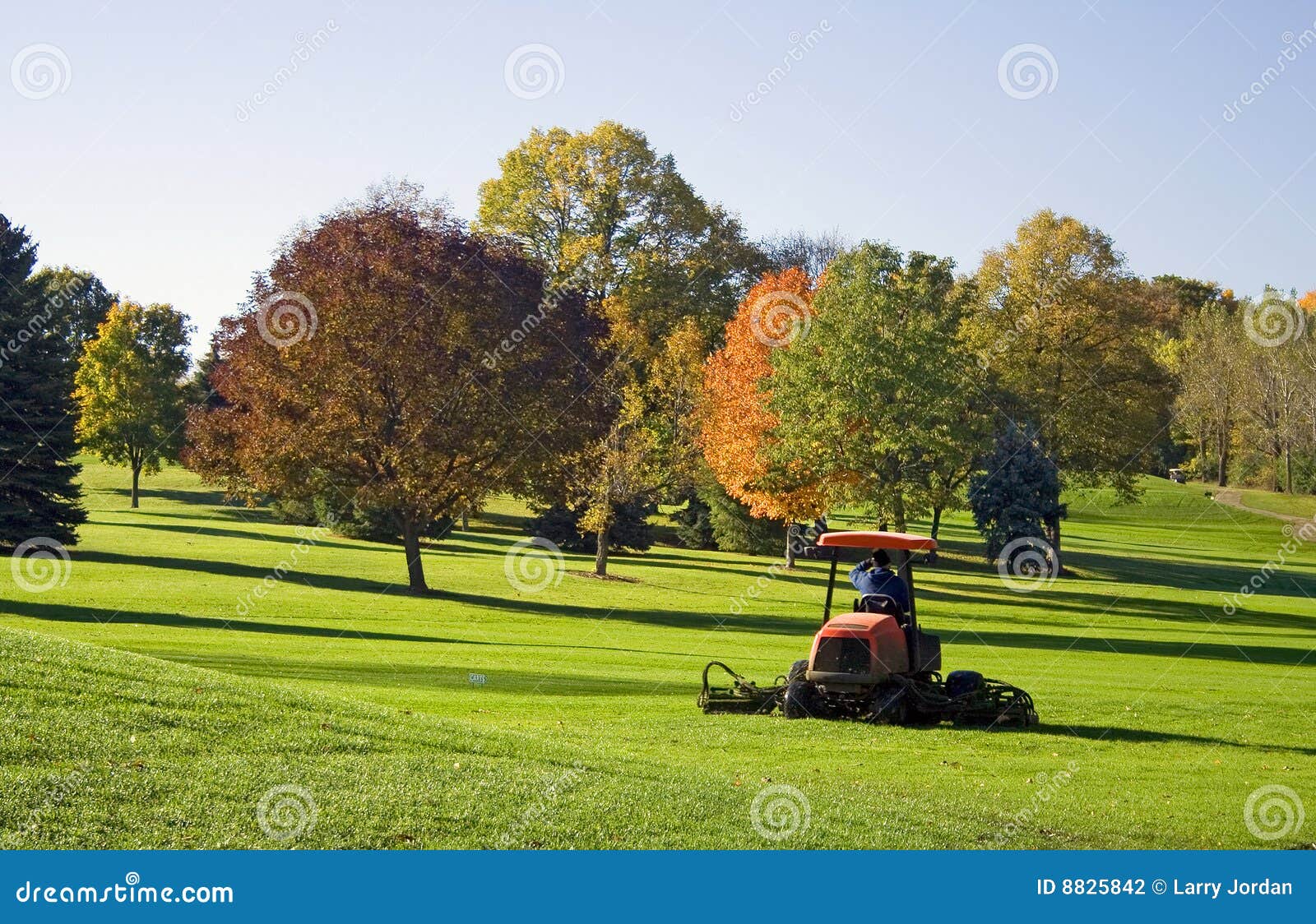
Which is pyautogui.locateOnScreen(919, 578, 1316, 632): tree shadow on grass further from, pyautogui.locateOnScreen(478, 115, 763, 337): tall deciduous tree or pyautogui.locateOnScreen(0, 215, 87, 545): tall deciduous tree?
pyautogui.locateOnScreen(0, 215, 87, 545): tall deciduous tree

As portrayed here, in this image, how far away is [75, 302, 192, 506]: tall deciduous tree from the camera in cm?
7181

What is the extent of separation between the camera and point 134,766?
10.7 meters

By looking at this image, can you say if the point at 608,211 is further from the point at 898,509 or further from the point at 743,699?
the point at 743,699

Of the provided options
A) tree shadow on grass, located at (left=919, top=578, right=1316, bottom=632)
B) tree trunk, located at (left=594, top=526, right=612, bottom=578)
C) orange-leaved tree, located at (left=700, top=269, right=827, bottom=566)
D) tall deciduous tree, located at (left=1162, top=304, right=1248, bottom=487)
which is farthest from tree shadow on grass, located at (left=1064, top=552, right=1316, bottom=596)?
tree trunk, located at (left=594, top=526, right=612, bottom=578)

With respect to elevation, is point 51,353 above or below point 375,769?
above

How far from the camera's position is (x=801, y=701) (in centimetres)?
1756

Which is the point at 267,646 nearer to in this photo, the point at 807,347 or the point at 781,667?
the point at 781,667

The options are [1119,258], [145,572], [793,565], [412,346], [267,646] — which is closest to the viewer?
[267,646]

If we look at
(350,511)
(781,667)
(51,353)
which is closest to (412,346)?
(781,667)

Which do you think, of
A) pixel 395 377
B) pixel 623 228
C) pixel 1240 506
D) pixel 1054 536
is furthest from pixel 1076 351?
pixel 1240 506

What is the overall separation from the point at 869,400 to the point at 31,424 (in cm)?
3063

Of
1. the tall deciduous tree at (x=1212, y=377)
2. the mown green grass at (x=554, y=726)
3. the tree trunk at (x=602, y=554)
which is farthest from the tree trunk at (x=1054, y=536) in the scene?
the tall deciduous tree at (x=1212, y=377)

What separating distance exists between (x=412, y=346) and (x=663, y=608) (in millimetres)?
11935

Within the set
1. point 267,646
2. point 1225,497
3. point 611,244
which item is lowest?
point 267,646
